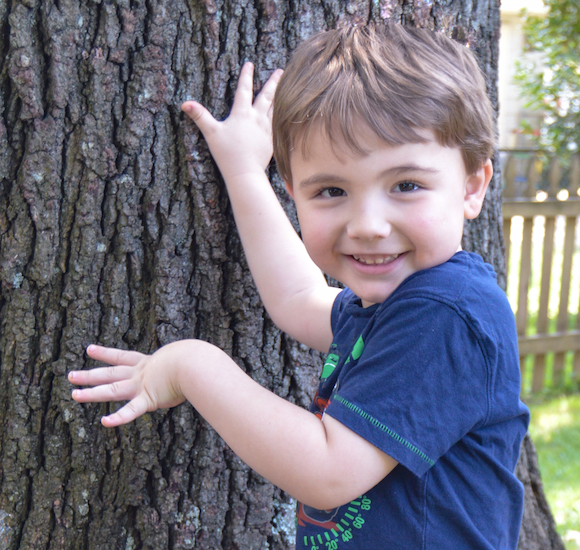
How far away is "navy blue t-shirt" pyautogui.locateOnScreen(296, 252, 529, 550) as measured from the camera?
1.10 metres

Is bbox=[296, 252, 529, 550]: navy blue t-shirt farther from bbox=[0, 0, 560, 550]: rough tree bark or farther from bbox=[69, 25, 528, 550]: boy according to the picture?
bbox=[0, 0, 560, 550]: rough tree bark

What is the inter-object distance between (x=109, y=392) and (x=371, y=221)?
67 cm

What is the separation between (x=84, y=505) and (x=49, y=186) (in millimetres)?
846

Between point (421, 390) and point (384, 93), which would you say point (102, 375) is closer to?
point (421, 390)

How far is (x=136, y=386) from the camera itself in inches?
53.3

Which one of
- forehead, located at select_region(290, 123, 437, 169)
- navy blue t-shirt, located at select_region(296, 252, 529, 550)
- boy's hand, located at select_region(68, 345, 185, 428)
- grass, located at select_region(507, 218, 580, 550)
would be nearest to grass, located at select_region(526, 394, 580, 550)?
grass, located at select_region(507, 218, 580, 550)

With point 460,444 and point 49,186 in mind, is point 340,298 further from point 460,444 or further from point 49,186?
point 49,186

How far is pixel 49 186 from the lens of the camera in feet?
5.02

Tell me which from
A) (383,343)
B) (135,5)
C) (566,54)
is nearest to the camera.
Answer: (383,343)

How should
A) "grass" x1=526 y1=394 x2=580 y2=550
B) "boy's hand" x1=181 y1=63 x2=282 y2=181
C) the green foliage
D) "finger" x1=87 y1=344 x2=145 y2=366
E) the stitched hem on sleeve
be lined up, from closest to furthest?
the stitched hem on sleeve → "finger" x1=87 y1=344 x2=145 y2=366 → "boy's hand" x1=181 y1=63 x2=282 y2=181 → "grass" x1=526 y1=394 x2=580 y2=550 → the green foliage

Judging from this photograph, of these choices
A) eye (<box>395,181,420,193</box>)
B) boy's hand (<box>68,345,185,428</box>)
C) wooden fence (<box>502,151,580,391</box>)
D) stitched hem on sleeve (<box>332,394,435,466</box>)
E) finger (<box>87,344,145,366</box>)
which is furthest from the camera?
wooden fence (<box>502,151,580,391</box>)

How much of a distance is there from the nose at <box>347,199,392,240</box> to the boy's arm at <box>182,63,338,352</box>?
16.4 inches

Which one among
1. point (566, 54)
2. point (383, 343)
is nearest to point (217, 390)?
point (383, 343)

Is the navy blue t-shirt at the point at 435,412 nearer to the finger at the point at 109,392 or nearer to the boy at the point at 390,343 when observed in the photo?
the boy at the point at 390,343
